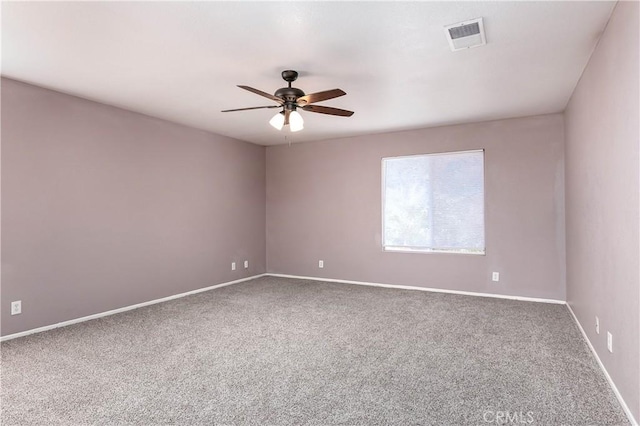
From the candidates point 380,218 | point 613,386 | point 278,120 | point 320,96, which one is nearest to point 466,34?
point 320,96

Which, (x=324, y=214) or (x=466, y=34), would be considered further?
(x=324, y=214)

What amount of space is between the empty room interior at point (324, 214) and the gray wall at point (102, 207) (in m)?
0.02

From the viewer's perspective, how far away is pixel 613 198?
2.24m

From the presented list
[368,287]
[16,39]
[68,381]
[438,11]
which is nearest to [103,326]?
[68,381]

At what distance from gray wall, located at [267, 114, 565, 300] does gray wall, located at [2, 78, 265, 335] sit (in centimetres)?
112

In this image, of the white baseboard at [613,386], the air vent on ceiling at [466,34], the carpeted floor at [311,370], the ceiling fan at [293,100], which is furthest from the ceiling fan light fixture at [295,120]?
the white baseboard at [613,386]

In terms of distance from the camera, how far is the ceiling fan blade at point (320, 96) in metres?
2.80

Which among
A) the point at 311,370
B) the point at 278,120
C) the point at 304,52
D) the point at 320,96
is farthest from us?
the point at 278,120

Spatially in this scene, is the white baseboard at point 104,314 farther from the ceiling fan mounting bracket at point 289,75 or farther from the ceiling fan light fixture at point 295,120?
the ceiling fan mounting bracket at point 289,75

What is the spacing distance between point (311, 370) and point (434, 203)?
339 centimetres

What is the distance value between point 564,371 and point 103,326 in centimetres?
412

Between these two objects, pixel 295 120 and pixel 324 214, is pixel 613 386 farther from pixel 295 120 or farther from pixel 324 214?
pixel 324 214

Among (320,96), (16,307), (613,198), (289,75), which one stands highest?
(289,75)

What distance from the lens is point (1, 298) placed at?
128 inches
